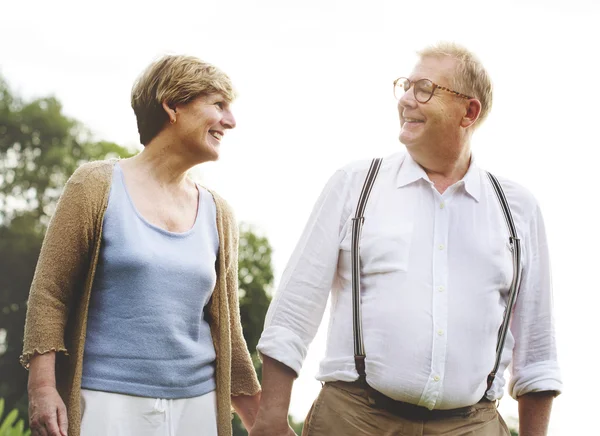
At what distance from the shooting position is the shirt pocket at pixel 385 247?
10.2 feet

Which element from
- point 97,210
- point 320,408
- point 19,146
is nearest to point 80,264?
point 97,210

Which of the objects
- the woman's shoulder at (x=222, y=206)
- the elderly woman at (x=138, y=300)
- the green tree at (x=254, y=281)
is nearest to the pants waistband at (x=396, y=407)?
the elderly woman at (x=138, y=300)

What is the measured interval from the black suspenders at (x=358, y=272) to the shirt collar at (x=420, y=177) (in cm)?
8

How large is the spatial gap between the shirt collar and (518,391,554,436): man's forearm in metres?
0.79

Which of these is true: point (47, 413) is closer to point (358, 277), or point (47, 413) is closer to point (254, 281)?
point (358, 277)

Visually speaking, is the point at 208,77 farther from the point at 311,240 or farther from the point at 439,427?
the point at 439,427

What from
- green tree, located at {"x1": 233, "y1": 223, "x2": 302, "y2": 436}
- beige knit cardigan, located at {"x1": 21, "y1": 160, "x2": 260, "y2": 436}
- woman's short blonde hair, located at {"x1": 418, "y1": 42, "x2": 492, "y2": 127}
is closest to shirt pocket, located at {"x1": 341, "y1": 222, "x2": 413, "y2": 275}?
woman's short blonde hair, located at {"x1": 418, "y1": 42, "x2": 492, "y2": 127}

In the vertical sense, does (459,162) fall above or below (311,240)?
above

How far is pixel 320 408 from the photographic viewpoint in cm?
322

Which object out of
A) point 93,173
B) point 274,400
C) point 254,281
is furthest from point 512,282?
point 254,281

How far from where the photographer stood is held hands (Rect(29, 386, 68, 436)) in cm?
294

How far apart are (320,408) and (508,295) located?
31.2 inches

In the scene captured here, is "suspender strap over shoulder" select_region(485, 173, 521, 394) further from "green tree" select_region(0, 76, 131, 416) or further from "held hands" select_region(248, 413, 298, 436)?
"green tree" select_region(0, 76, 131, 416)

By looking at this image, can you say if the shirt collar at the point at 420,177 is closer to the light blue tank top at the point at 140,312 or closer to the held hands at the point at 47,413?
the light blue tank top at the point at 140,312
